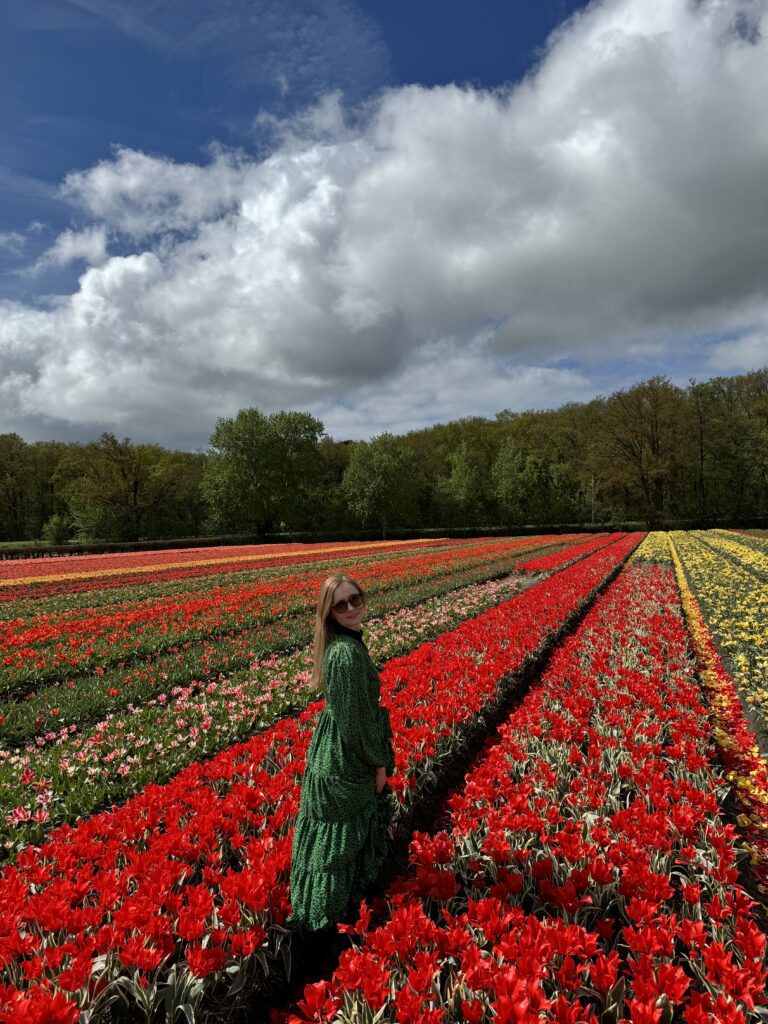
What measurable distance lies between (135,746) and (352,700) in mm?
3944

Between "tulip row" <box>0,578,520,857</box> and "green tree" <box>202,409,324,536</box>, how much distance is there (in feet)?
157

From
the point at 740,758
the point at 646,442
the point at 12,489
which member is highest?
the point at 646,442

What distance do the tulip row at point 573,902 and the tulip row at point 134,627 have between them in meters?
7.83

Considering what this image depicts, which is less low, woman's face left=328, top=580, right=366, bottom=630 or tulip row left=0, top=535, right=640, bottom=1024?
woman's face left=328, top=580, right=366, bottom=630

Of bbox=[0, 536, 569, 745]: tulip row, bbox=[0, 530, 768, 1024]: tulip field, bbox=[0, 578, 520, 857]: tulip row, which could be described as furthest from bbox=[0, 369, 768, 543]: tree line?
bbox=[0, 578, 520, 857]: tulip row

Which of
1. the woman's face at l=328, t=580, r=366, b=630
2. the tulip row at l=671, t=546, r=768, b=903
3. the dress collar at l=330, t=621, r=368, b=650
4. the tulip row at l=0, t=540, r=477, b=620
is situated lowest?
the tulip row at l=671, t=546, r=768, b=903

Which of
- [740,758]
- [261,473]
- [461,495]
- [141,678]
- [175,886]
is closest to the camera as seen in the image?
[175,886]

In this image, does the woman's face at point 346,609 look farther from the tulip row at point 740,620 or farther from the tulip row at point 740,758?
the tulip row at point 740,620

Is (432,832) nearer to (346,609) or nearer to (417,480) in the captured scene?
(346,609)

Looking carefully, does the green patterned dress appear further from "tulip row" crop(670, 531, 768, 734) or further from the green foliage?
the green foliage

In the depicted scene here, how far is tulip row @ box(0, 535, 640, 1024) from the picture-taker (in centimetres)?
249

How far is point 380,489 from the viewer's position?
5609 cm

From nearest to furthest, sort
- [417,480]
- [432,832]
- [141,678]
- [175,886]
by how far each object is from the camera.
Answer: [175,886], [432,832], [141,678], [417,480]

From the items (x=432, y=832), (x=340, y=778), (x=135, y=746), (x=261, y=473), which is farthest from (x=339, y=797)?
(x=261, y=473)
